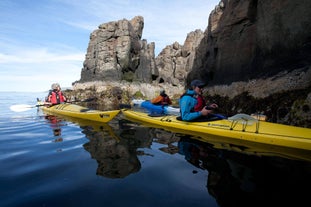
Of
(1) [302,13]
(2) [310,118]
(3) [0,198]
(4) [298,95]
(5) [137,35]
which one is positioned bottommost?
(3) [0,198]

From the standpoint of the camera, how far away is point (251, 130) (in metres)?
6.00

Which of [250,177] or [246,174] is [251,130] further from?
[250,177]

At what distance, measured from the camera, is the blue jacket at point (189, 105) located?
6.88 m

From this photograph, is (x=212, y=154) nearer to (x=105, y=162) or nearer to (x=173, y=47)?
(x=105, y=162)

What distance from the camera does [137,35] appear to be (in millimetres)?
39625

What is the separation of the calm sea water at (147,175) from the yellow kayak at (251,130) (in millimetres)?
563

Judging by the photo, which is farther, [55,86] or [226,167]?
[55,86]

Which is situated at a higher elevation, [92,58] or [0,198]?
[92,58]

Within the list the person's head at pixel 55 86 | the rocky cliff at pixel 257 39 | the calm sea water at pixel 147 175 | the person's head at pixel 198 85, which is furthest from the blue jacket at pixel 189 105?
the person's head at pixel 55 86

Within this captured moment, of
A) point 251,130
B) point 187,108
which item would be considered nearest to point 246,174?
point 251,130

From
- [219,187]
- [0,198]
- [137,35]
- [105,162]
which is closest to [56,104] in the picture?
[105,162]

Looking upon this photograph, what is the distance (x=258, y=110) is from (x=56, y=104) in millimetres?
11535

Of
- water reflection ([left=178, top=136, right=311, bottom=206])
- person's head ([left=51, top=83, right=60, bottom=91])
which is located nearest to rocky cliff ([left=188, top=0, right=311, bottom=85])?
water reflection ([left=178, top=136, right=311, bottom=206])

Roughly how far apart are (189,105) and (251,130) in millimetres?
1949
